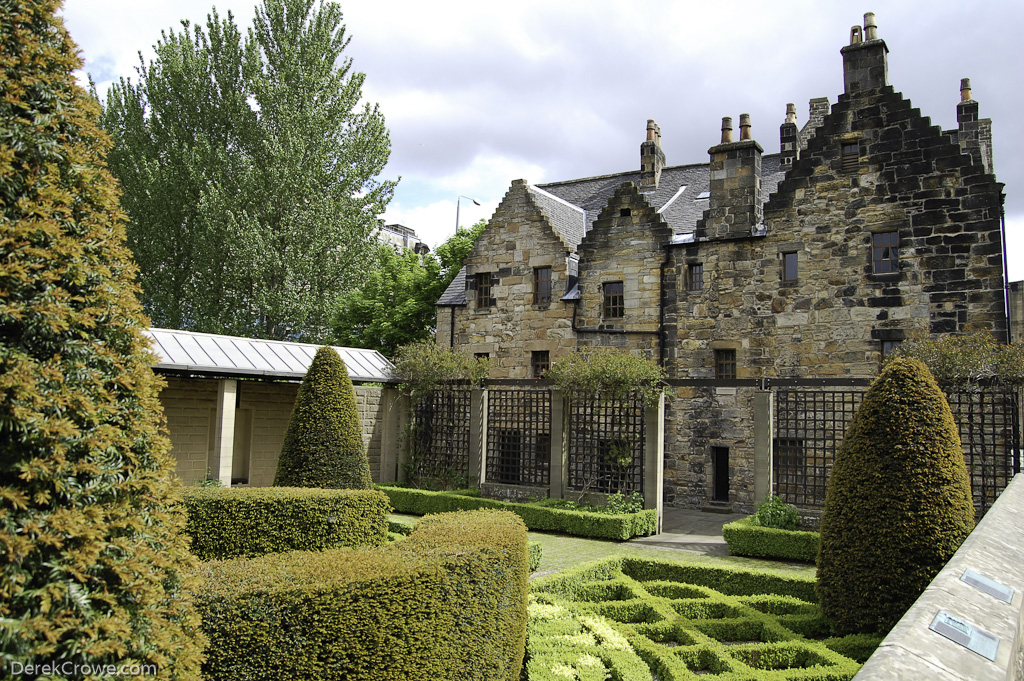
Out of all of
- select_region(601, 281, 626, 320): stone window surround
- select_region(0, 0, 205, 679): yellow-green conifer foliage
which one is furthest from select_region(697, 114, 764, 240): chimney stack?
select_region(0, 0, 205, 679): yellow-green conifer foliage

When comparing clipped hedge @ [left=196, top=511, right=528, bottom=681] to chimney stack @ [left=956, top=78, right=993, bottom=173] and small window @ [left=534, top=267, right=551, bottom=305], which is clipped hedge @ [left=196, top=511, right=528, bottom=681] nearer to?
small window @ [left=534, top=267, right=551, bottom=305]

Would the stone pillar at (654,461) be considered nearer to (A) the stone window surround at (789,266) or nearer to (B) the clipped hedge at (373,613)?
(A) the stone window surround at (789,266)

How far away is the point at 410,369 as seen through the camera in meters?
17.5

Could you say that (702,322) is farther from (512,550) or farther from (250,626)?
(250,626)

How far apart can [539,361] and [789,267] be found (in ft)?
25.1

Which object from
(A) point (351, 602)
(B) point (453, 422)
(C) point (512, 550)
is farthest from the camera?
(B) point (453, 422)

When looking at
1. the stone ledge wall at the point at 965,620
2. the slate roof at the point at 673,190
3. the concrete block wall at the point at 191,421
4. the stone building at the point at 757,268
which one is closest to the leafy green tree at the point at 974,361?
the stone building at the point at 757,268

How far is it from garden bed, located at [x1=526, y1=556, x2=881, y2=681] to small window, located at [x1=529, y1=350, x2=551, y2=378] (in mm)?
11619

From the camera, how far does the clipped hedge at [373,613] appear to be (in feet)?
13.6

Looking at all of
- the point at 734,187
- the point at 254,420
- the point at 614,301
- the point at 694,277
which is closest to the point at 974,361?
the point at 694,277

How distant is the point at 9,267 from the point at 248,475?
649 inches

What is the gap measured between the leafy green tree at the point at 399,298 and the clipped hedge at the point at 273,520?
17.6 metres

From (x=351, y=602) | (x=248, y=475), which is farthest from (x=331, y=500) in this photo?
(x=248, y=475)

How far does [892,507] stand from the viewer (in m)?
6.44
